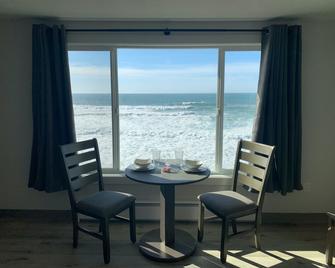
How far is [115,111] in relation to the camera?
3.16m

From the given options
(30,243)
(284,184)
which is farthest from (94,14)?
(284,184)

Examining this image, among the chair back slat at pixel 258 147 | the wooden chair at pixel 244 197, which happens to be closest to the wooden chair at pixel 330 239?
the wooden chair at pixel 244 197

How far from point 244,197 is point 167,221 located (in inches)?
28.0

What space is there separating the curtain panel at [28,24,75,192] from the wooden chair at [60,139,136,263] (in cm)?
27

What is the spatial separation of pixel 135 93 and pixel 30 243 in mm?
1788

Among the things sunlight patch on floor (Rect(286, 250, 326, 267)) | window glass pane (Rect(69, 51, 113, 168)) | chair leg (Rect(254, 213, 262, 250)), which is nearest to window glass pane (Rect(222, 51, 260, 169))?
chair leg (Rect(254, 213, 262, 250))

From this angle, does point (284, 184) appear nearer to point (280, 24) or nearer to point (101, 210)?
point (280, 24)

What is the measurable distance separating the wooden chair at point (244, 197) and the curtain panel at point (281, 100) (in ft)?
0.92

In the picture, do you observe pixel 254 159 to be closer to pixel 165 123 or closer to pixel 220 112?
pixel 220 112

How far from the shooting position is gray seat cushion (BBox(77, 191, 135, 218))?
2.37 metres

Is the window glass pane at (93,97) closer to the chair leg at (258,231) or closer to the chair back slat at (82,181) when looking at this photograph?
the chair back slat at (82,181)

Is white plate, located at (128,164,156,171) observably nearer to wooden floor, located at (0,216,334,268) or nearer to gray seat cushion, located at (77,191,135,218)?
gray seat cushion, located at (77,191,135,218)

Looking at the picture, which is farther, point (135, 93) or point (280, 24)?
point (135, 93)

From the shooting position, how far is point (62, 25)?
283 centimetres
